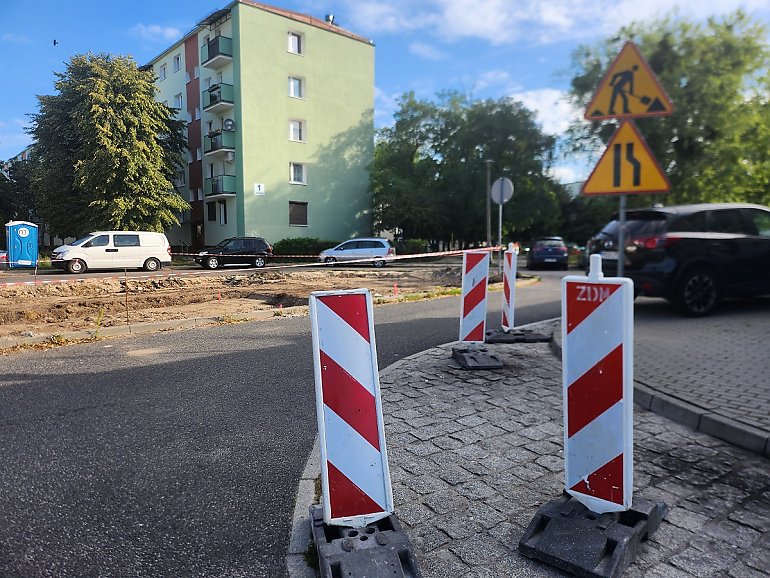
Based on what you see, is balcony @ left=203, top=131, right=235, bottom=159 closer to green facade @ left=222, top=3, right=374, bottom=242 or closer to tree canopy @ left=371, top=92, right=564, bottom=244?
green facade @ left=222, top=3, right=374, bottom=242

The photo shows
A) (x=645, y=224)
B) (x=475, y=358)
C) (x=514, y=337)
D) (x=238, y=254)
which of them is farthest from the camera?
(x=238, y=254)

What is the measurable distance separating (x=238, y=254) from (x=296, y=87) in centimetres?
1434

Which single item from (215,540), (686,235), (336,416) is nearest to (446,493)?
(336,416)

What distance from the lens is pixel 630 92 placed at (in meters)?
4.20

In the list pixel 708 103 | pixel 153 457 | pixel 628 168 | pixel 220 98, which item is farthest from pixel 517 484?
pixel 220 98

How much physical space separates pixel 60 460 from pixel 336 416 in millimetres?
2331

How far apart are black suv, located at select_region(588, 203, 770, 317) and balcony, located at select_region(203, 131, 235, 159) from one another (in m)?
28.9

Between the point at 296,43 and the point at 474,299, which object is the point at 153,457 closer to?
the point at 474,299

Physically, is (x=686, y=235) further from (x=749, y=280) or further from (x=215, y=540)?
(x=215, y=540)

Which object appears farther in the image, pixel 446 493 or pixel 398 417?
pixel 398 417

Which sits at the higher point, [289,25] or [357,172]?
[289,25]

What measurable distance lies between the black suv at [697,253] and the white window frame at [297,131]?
29339 millimetres

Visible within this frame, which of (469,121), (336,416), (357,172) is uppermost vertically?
(469,121)

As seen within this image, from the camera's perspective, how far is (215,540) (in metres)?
2.66
